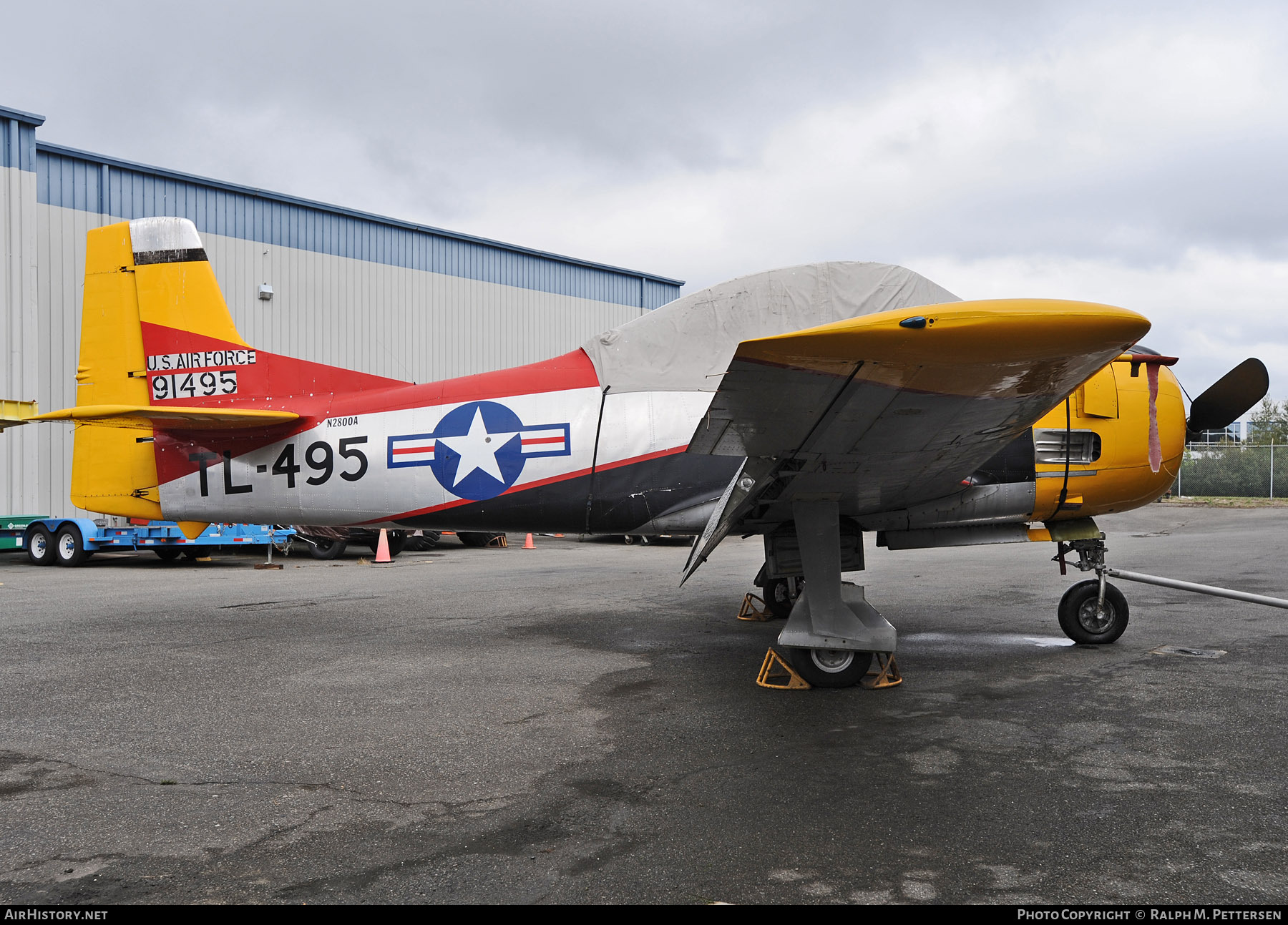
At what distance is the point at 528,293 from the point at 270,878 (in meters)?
24.1

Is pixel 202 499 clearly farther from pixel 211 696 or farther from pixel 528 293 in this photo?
pixel 528 293

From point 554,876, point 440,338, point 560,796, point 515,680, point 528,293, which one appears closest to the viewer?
point 554,876

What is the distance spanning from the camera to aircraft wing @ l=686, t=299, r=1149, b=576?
9.41ft

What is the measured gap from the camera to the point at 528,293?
2578 centimetres

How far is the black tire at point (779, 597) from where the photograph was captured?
8.33 m

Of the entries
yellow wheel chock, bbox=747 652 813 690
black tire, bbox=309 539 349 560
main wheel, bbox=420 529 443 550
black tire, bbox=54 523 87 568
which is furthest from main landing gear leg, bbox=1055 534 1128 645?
black tire, bbox=54 523 87 568

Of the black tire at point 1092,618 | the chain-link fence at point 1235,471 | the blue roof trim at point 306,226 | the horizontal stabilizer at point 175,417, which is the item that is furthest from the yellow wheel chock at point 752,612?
the chain-link fence at point 1235,471

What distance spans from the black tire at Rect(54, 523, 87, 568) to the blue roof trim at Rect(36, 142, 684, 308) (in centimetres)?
738

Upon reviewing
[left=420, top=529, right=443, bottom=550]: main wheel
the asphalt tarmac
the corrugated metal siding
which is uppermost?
the corrugated metal siding

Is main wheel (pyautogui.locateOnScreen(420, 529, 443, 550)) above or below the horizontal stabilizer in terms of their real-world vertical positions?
below

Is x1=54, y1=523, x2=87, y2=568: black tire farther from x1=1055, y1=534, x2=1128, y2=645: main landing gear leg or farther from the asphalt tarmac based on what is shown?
x1=1055, y1=534, x2=1128, y2=645: main landing gear leg

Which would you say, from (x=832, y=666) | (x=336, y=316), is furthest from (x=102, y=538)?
(x=832, y=666)

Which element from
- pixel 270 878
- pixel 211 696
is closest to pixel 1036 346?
pixel 270 878

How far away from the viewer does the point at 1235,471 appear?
1444 inches
